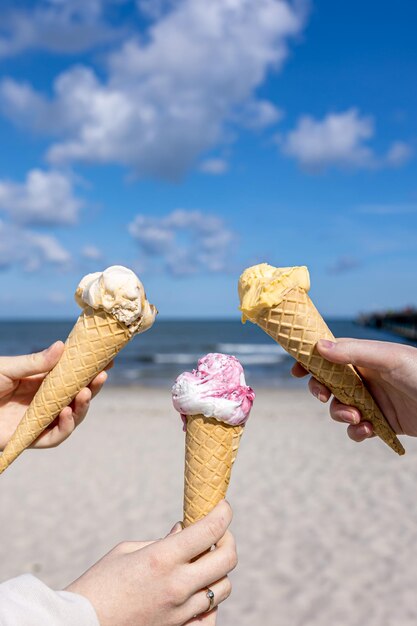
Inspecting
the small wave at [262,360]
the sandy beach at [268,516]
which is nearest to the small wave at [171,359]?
the small wave at [262,360]

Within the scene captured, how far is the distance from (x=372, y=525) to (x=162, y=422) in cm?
748

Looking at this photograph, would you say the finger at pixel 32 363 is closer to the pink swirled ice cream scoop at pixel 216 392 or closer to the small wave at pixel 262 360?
the pink swirled ice cream scoop at pixel 216 392

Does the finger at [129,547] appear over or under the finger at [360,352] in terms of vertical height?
under

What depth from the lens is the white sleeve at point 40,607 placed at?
180 cm

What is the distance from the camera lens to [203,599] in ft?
7.00

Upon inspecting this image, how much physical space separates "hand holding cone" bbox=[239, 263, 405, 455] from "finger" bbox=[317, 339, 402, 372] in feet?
0.35

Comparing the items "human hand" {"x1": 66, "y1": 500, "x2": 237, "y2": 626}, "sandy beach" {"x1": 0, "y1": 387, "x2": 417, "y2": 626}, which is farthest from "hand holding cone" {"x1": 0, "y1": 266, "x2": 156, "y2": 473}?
"sandy beach" {"x1": 0, "y1": 387, "x2": 417, "y2": 626}

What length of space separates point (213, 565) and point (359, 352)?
3.97ft

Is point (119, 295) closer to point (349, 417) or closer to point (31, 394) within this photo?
point (31, 394)

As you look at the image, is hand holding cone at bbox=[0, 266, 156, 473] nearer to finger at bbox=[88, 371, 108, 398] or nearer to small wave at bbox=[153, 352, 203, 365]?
finger at bbox=[88, 371, 108, 398]

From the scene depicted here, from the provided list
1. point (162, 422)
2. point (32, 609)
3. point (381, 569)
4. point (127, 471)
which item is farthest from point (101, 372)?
point (162, 422)

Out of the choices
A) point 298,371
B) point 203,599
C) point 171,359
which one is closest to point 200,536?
point 203,599

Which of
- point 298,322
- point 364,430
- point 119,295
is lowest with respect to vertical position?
point 364,430

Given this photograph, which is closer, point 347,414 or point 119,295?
point 119,295
